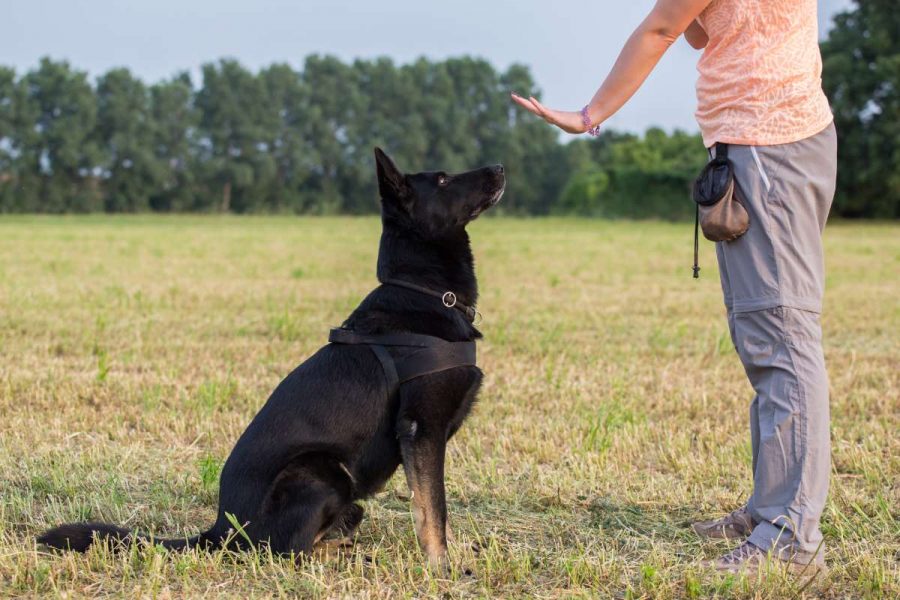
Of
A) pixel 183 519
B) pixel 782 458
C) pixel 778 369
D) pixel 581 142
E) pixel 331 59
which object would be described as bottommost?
pixel 183 519

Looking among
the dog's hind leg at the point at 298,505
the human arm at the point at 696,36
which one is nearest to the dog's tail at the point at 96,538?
the dog's hind leg at the point at 298,505

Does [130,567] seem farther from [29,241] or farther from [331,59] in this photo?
[331,59]

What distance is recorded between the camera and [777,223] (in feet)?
10.9

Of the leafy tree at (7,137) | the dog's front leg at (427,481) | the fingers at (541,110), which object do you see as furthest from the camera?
the leafy tree at (7,137)

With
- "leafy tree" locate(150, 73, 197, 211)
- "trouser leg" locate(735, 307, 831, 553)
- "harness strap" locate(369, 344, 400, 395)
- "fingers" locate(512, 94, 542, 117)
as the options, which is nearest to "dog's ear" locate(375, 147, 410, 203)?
"fingers" locate(512, 94, 542, 117)

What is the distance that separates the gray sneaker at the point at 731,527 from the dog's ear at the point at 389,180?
1.87m

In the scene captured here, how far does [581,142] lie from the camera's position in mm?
68562

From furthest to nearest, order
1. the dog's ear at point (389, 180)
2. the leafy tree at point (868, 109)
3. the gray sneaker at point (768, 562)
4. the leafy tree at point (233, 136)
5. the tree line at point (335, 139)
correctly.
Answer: the leafy tree at point (233, 136)
the tree line at point (335, 139)
the leafy tree at point (868, 109)
the dog's ear at point (389, 180)
the gray sneaker at point (768, 562)

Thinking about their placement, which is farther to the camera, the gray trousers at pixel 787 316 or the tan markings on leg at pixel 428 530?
the tan markings on leg at pixel 428 530

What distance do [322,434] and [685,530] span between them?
1666mm

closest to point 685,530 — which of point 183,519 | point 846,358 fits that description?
point 183,519

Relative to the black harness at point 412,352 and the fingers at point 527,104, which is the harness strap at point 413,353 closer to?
the black harness at point 412,352

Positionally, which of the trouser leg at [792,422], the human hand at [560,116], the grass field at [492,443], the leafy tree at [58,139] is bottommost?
the grass field at [492,443]

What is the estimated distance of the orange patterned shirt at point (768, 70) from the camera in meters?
3.34
